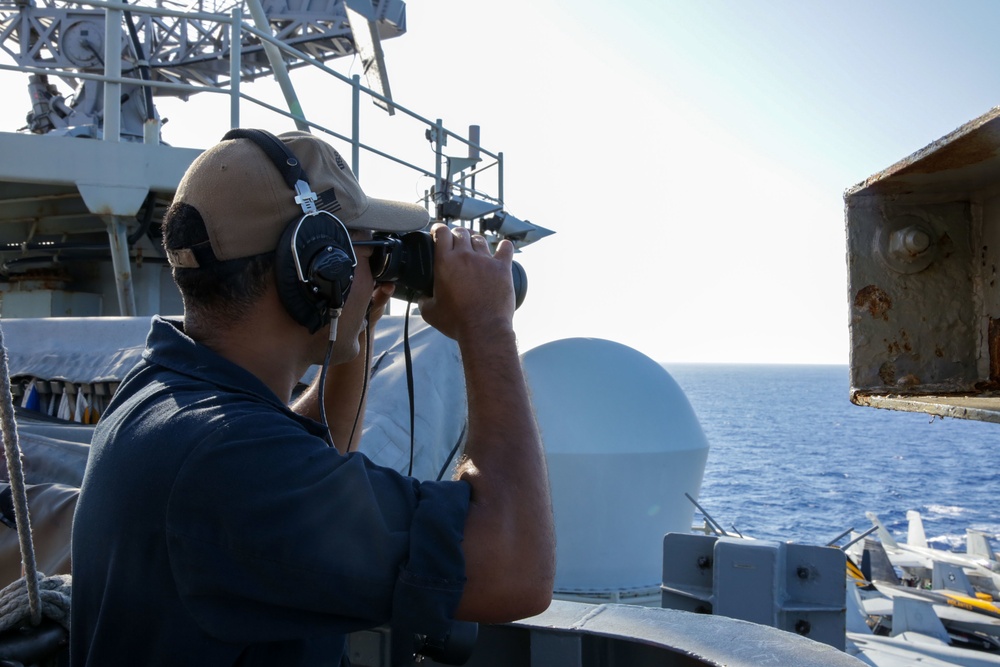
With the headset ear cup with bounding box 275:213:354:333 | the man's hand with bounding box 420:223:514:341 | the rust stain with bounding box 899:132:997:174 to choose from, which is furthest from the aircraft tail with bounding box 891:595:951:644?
the headset ear cup with bounding box 275:213:354:333

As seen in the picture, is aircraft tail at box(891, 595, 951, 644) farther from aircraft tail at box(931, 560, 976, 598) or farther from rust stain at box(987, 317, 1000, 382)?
rust stain at box(987, 317, 1000, 382)

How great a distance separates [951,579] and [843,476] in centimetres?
2990

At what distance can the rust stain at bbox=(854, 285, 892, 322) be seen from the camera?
6.15 ft

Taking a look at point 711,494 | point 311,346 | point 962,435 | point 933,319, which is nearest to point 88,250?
point 311,346

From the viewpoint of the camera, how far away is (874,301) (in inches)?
74.0

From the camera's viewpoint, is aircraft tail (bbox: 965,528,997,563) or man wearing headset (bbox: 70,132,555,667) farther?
aircraft tail (bbox: 965,528,997,563)

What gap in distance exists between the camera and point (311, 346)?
1.43 m

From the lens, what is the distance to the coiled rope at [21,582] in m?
1.35

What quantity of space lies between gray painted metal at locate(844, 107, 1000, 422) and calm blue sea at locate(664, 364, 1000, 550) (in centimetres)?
591

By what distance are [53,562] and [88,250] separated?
492 cm

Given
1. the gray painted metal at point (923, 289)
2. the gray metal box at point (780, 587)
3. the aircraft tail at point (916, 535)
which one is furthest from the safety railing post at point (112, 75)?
the aircraft tail at point (916, 535)

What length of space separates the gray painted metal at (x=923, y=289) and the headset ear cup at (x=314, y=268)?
1.17 meters

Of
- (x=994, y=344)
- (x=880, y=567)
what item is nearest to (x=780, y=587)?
Result: (x=994, y=344)

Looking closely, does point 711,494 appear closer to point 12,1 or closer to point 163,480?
point 12,1
